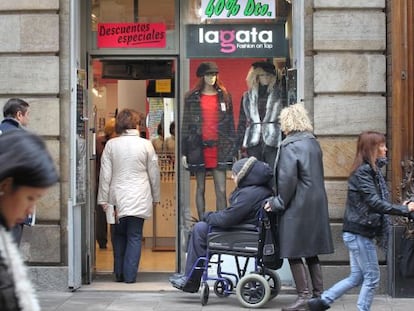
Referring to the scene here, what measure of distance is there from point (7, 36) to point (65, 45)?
0.64m

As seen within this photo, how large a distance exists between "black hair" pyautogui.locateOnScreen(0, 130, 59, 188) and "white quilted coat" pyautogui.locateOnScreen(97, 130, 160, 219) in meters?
6.82

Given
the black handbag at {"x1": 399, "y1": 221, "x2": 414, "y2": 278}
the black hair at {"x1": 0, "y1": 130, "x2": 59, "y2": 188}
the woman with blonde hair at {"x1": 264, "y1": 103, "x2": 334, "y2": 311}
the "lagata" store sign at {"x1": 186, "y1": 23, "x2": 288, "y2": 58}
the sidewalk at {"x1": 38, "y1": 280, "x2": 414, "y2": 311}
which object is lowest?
the sidewalk at {"x1": 38, "y1": 280, "x2": 414, "y2": 311}

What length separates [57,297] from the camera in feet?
28.1

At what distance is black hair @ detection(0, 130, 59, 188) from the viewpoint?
237 centimetres

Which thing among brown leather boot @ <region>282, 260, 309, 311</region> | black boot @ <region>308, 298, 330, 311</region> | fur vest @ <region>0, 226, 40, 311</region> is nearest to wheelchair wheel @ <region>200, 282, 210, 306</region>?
brown leather boot @ <region>282, 260, 309, 311</region>

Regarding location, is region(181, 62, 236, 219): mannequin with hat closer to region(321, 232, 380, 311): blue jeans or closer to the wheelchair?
the wheelchair

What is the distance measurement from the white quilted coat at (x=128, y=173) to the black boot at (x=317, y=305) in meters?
2.71

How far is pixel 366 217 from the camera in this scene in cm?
682

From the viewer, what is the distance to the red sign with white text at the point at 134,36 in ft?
31.3

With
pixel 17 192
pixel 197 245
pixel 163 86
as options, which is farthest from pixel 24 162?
pixel 163 86

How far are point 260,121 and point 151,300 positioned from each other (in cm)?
240

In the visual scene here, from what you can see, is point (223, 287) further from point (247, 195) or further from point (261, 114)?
point (261, 114)

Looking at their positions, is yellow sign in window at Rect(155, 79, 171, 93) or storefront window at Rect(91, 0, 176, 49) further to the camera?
yellow sign in window at Rect(155, 79, 171, 93)

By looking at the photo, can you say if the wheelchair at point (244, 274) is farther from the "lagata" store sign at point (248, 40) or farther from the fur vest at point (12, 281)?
the fur vest at point (12, 281)
